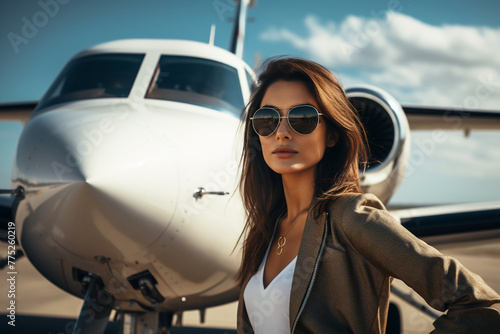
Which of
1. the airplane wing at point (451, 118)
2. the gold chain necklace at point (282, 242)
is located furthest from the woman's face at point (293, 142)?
the airplane wing at point (451, 118)

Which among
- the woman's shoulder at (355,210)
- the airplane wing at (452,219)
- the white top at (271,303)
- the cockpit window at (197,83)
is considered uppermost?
the cockpit window at (197,83)

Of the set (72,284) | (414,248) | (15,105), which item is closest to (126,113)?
(72,284)

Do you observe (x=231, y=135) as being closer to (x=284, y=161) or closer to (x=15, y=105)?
(x=284, y=161)

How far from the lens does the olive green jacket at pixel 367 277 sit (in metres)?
1.03

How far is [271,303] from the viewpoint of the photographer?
54.9 inches

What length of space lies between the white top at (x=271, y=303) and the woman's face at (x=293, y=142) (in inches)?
12.5

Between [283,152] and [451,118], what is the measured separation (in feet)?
24.2

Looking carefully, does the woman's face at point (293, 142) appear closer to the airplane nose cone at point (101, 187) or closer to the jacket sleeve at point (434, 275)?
the jacket sleeve at point (434, 275)

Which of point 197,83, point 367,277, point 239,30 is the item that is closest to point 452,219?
point 197,83

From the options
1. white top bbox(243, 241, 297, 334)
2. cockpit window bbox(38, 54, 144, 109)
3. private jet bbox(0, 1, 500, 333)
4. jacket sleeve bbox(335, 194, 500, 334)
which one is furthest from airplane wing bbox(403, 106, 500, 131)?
jacket sleeve bbox(335, 194, 500, 334)

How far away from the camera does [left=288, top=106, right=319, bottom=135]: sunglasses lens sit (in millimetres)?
1448

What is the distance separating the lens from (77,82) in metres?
4.01

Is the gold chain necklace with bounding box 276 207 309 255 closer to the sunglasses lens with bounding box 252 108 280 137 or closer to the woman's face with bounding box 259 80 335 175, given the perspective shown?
the woman's face with bounding box 259 80 335 175

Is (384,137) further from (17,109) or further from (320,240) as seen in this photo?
(17,109)
